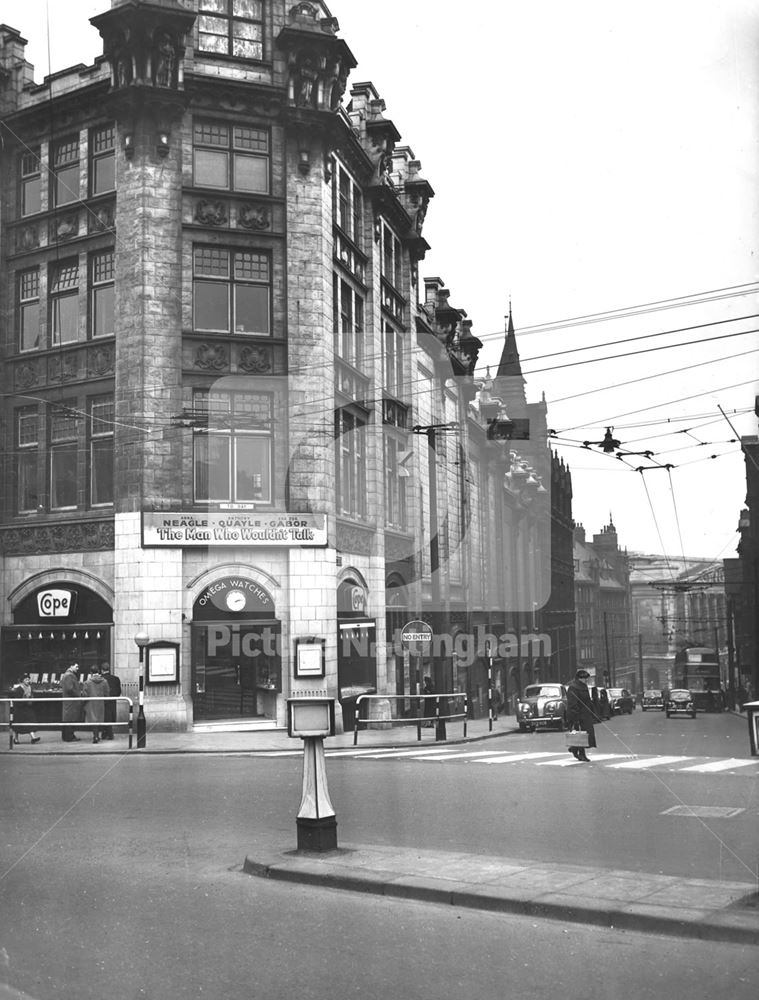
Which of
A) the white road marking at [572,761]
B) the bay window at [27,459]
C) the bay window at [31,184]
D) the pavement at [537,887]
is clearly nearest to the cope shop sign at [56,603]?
the bay window at [27,459]

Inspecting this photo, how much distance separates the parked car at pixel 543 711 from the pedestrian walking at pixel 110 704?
569 inches

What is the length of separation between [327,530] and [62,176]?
12380mm

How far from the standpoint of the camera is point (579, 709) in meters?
19.4

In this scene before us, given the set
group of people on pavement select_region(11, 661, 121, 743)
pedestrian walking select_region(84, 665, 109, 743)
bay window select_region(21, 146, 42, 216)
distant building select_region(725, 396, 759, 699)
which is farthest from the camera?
distant building select_region(725, 396, 759, 699)

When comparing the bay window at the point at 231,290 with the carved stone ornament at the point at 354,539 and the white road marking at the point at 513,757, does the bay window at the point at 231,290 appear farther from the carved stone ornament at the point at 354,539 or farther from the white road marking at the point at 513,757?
the white road marking at the point at 513,757

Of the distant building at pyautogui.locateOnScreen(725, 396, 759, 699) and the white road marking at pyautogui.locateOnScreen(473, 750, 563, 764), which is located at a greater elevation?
the distant building at pyautogui.locateOnScreen(725, 396, 759, 699)

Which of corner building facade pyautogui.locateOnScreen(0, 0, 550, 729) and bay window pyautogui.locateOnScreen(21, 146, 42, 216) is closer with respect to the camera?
corner building facade pyautogui.locateOnScreen(0, 0, 550, 729)

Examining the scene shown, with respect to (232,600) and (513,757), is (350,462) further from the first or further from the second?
(513,757)

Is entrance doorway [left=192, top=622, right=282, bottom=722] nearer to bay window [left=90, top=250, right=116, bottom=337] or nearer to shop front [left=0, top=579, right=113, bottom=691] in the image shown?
shop front [left=0, top=579, right=113, bottom=691]

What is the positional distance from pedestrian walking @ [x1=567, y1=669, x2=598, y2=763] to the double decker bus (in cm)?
5155

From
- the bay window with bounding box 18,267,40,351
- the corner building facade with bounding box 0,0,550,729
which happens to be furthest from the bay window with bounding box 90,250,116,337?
the bay window with bounding box 18,267,40,351

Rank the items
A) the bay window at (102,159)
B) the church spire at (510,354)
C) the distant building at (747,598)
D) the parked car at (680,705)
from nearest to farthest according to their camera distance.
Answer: the church spire at (510,354), the bay window at (102,159), the parked car at (680,705), the distant building at (747,598)

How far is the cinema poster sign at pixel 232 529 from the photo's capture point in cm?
2784

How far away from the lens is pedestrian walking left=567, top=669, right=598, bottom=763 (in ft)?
62.3
